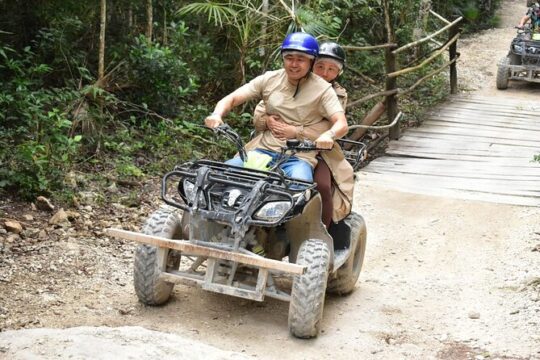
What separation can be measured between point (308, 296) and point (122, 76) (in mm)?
5028

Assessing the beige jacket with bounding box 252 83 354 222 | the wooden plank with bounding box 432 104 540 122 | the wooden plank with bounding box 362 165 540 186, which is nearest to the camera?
the beige jacket with bounding box 252 83 354 222

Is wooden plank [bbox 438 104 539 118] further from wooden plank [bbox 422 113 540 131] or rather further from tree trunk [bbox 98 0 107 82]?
tree trunk [bbox 98 0 107 82]

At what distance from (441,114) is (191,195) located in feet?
30.2

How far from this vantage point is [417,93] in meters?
14.6

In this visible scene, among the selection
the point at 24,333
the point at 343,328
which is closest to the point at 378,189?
the point at 343,328

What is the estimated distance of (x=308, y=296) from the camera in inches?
185

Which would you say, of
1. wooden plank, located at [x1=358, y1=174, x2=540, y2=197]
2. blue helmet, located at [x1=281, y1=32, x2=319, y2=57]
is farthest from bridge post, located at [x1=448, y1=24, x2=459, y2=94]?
blue helmet, located at [x1=281, y1=32, x2=319, y2=57]

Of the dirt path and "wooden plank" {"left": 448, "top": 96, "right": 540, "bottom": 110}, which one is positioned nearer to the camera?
the dirt path

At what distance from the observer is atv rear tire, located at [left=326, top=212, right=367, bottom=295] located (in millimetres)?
5699

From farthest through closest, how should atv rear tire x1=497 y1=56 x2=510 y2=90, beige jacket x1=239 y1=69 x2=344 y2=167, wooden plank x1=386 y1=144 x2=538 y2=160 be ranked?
atv rear tire x1=497 y1=56 x2=510 y2=90
wooden plank x1=386 y1=144 x2=538 y2=160
beige jacket x1=239 y1=69 x2=344 y2=167

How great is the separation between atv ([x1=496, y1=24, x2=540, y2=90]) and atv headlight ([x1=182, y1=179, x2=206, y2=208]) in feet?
39.7

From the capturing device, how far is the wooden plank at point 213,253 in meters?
4.49

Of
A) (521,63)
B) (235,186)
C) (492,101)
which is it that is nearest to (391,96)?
(492,101)

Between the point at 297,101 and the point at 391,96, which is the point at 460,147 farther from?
the point at 297,101
